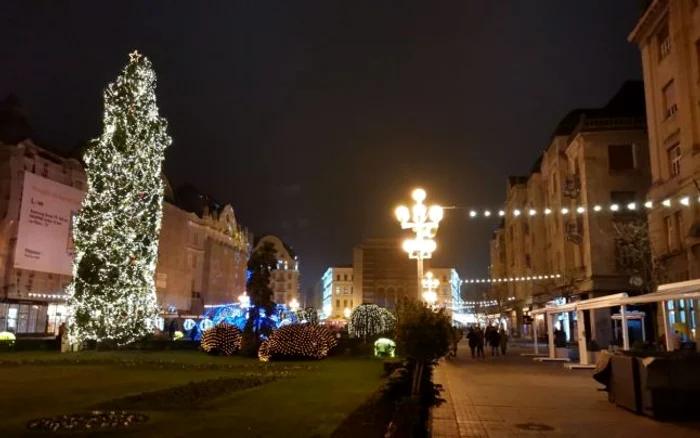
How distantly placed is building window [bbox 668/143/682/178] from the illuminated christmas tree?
2562 cm

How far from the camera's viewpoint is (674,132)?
27.8 meters

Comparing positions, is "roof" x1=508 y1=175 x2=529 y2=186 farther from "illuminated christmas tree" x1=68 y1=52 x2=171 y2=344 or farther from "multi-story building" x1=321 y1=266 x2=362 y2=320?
"multi-story building" x1=321 y1=266 x2=362 y2=320

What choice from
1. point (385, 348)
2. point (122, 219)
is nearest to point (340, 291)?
point (122, 219)

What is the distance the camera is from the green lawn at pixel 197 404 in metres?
9.49

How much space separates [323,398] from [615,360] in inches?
243

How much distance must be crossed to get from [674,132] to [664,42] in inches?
187

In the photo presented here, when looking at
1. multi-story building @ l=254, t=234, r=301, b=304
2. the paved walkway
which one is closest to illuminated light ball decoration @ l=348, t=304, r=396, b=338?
the paved walkway

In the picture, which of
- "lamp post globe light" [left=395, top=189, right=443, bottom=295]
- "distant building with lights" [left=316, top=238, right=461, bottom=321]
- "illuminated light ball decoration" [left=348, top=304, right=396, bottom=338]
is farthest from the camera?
"distant building with lights" [left=316, top=238, right=461, bottom=321]

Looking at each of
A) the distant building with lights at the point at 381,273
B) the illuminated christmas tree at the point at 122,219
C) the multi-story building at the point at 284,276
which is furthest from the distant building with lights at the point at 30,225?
the distant building with lights at the point at 381,273

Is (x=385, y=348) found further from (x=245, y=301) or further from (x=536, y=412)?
(x=245, y=301)

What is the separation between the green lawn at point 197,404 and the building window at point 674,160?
16.4 m

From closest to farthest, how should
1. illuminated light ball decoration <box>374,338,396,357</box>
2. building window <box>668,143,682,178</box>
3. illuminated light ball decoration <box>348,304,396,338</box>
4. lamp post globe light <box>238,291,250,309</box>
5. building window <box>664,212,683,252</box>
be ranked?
1. building window <box>664,212,683,252</box>
2. building window <box>668,143,682,178</box>
3. illuminated light ball decoration <box>374,338,396,357</box>
4. lamp post globe light <box>238,291,250,309</box>
5. illuminated light ball decoration <box>348,304,396,338</box>

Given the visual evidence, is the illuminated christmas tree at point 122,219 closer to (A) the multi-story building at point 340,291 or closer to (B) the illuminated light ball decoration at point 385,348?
(B) the illuminated light ball decoration at point 385,348

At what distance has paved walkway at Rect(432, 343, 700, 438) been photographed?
9719 millimetres
